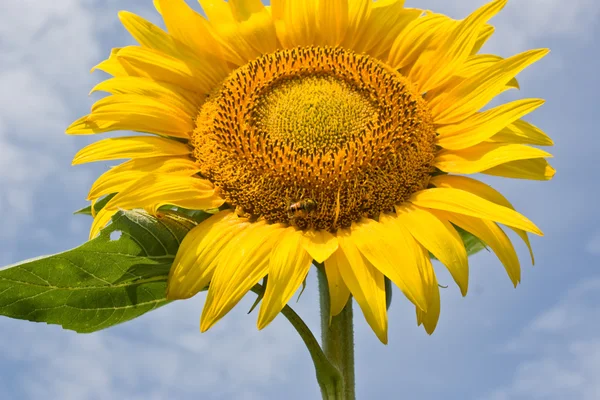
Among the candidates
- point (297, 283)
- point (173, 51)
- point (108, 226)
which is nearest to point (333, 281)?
point (297, 283)

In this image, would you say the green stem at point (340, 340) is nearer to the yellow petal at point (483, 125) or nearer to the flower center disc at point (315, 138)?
the flower center disc at point (315, 138)

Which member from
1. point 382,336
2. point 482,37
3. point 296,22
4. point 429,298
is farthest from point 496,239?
point 296,22

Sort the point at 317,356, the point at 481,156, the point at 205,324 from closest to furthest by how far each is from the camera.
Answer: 1. the point at 205,324
2. the point at 317,356
3. the point at 481,156

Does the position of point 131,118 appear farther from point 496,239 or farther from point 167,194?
point 496,239

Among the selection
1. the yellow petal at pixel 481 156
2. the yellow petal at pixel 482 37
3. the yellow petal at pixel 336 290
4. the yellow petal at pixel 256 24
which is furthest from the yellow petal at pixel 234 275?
the yellow petal at pixel 482 37

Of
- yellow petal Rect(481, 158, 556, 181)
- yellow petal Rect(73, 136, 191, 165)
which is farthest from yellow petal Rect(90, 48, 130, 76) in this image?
yellow petal Rect(481, 158, 556, 181)

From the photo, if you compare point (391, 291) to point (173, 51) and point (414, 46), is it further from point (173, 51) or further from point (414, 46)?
point (173, 51)
